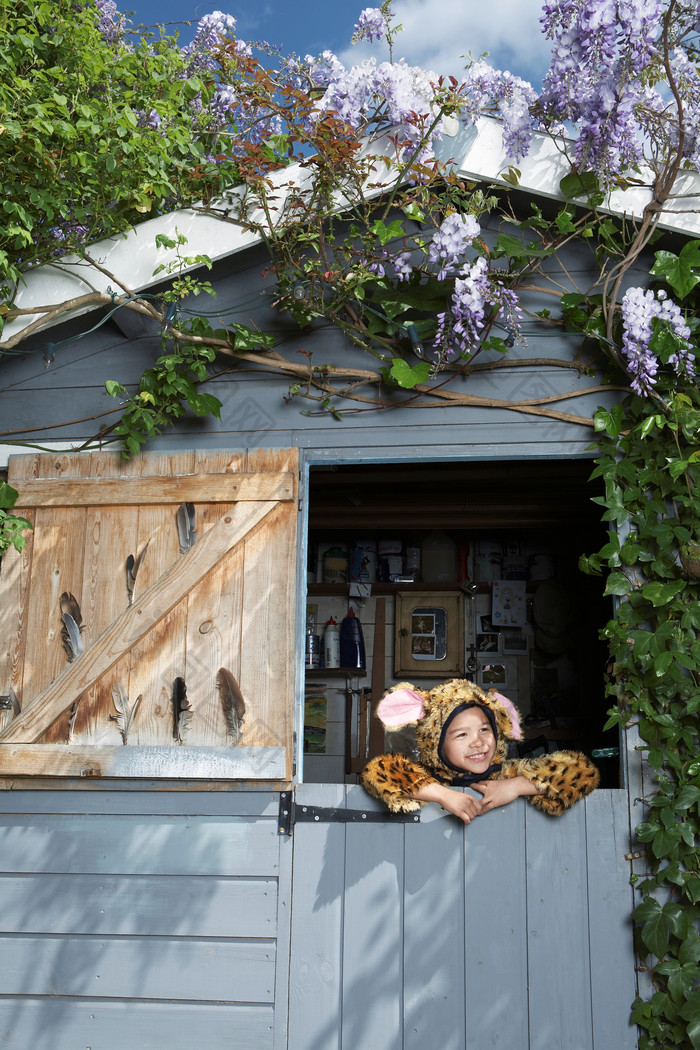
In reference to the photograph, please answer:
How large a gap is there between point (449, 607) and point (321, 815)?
8.93 ft

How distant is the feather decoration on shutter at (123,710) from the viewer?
292 cm

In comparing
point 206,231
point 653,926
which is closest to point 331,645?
point 206,231

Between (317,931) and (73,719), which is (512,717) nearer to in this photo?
(317,931)

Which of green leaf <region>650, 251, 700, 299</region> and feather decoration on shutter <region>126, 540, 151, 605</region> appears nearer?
green leaf <region>650, 251, 700, 299</region>

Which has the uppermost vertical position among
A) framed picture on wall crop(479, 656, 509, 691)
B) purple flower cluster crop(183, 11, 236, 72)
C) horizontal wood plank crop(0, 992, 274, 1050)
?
purple flower cluster crop(183, 11, 236, 72)

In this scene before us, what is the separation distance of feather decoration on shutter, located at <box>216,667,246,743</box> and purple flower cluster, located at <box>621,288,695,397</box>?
5.23 feet

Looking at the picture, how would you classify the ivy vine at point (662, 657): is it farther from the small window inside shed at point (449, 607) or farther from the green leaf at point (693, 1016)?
the small window inside shed at point (449, 607)

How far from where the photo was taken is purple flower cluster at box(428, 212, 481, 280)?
2.78 metres

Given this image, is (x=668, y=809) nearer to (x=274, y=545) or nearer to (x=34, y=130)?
(x=274, y=545)

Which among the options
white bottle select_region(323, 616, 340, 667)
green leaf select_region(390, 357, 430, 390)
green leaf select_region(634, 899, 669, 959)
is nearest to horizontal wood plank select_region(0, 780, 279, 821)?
green leaf select_region(634, 899, 669, 959)

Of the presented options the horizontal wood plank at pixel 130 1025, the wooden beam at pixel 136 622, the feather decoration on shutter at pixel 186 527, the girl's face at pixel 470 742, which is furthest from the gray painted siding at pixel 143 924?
the feather decoration on shutter at pixel 186 527

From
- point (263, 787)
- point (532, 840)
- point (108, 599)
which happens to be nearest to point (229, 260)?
point (108, 599)

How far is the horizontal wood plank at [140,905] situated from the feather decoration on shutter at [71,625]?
74cm

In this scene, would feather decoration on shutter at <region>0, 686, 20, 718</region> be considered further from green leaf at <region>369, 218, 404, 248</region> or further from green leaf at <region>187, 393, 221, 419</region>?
green leaf at <region>369, 218, 404, 248</region>
